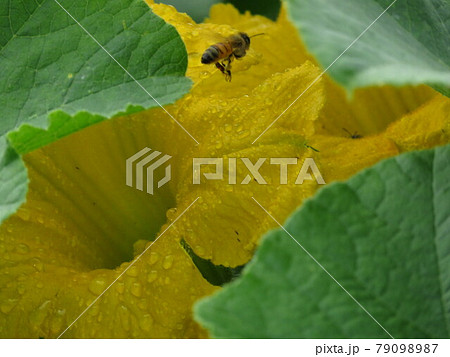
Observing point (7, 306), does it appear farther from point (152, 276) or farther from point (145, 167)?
point (145, 167)

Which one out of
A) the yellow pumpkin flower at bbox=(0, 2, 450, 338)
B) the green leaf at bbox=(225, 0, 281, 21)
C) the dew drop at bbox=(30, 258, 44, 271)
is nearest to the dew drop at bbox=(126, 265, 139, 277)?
the yellow pumpkin flower at bbox=(0, 2, 450, 338)

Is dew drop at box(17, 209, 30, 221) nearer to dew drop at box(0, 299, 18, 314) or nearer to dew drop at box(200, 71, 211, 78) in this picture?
dew drop at box(0, 299, 18, 314)

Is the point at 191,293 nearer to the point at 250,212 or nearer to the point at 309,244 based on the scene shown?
the point at 250,212

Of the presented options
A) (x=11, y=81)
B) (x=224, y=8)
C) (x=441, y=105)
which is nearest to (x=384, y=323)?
(x=441, y=105)

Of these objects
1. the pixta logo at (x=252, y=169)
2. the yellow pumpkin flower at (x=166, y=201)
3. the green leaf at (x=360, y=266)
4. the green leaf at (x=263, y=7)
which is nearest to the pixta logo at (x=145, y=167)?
the yellow pumpkin flower at (x=166, y=201)

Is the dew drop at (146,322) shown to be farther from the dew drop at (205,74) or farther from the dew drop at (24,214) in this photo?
the dew drop at (205,74)

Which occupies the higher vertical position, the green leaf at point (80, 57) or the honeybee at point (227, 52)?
the green leaf at point (80, 57)

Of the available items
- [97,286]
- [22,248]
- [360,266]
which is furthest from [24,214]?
[360,266]
